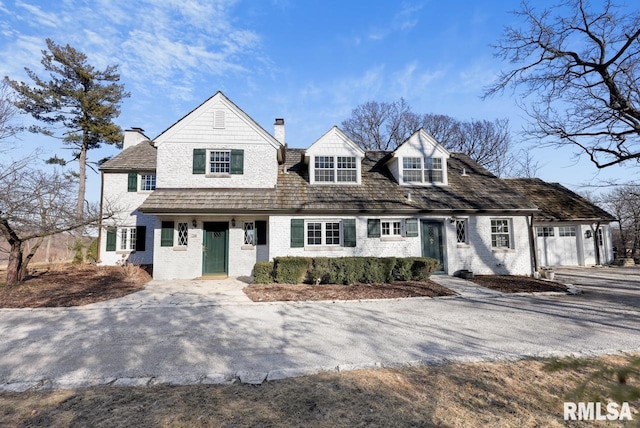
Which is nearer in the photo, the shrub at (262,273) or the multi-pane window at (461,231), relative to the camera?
the shrub at (262,273)

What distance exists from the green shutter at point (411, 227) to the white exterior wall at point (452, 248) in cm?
23

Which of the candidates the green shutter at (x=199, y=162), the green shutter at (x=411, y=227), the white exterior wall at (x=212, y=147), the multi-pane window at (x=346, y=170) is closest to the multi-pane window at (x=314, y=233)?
the white exterior wall at (x=212, y=147)

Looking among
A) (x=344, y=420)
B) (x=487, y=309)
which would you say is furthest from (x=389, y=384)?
(x=487, y=309)

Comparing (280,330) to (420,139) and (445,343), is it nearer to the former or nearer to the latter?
(445,343)

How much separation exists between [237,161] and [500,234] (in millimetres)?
12891

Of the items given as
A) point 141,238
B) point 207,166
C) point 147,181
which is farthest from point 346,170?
point 141,238

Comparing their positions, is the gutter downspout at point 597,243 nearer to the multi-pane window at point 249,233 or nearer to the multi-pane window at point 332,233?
the multi-pane window at point 332,233

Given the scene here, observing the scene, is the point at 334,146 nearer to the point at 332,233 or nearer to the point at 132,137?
the point at 332,233

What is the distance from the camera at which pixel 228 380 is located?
168 inches

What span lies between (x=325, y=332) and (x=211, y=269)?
8.80 m

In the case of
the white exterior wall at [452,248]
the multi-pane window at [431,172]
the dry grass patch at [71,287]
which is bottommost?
the dry grass patch at [71,287]

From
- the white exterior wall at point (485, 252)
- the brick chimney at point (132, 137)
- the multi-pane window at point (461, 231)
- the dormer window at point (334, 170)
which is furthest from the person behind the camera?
the brick chimney at point (132, 137)

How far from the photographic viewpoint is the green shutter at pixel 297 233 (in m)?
13.4

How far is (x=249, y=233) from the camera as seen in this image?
13.9 meters
